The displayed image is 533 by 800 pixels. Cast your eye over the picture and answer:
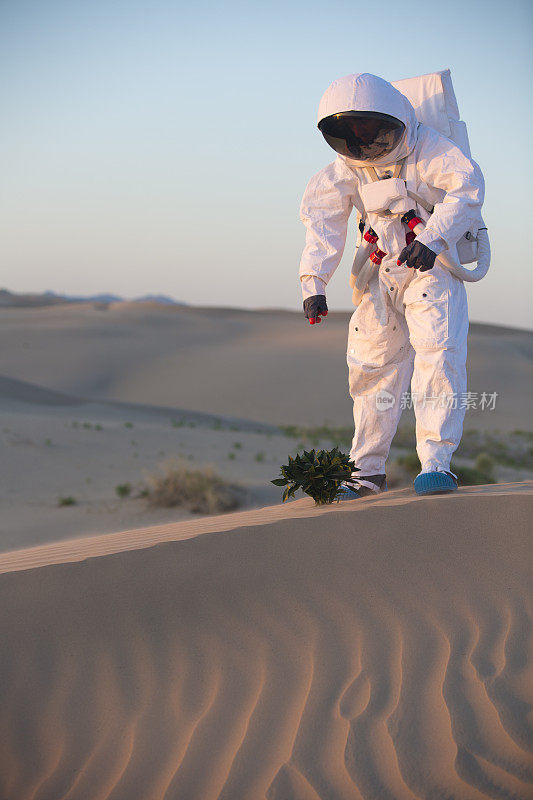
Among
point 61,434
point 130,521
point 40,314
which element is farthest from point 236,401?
point 40,314

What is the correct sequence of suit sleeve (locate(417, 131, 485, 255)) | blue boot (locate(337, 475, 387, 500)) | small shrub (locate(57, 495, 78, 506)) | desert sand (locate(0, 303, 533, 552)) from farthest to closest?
desert sand (locate(0, 303, 533, 552)) → small shrub (locate(57, 495, 78, 506)) → blue boot (locate(337, 475, 387, 500)) → suit sleeve (locate(417, 131, 485, 255))

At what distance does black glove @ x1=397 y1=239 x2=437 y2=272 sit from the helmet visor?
2.12 ft

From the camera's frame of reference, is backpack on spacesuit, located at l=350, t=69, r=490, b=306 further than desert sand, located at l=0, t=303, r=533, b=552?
No

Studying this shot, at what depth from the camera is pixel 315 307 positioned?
185 inches

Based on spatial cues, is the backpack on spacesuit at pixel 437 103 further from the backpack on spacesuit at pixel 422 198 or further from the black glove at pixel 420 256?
the black glove at pixel 420 256

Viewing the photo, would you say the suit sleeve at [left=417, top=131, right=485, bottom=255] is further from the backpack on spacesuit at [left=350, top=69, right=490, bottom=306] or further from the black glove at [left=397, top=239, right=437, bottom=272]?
the backpack on spacesuit at [left=350, top=69, right=490, bottom=306]

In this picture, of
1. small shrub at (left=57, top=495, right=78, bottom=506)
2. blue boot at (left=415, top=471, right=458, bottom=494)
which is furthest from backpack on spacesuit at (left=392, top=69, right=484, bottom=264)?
small shrub at (left=57, top=495, right=78, bottom=506)

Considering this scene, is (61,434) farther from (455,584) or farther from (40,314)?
(40,314)

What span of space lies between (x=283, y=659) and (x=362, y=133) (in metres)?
2.97

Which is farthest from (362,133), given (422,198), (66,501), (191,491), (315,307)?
(66,501)

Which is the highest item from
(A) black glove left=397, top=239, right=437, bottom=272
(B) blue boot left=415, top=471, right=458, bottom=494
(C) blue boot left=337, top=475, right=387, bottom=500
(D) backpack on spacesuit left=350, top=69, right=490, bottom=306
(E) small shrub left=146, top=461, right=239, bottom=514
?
(D) backpack on spacesuit left=350, top=69, right=490, bottom=306

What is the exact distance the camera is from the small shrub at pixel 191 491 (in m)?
9.25

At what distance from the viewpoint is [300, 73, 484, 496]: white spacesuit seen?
4.22 metres

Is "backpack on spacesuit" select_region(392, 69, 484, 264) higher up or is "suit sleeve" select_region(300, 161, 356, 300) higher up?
"backpack on spacesuit" select_region(392, 69, 484, 264)
